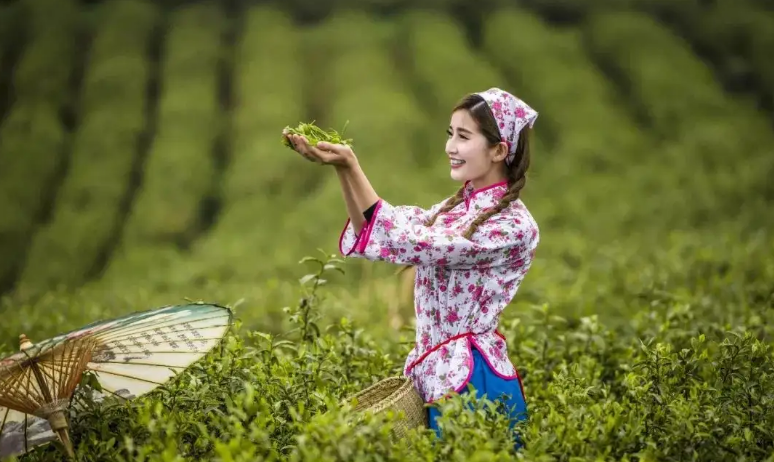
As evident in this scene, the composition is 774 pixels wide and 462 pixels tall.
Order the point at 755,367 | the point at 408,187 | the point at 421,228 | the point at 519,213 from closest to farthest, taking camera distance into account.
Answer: the point at 421,228, the point at 519,213, the point at 755,367, the point at 408,187

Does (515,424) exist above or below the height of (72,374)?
below

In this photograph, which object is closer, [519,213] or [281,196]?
[519,213]

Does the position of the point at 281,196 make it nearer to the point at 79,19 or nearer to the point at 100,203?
the point at 100,203

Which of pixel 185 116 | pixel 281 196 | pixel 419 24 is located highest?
pixel 419 24

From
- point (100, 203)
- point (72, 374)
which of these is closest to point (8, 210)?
point (100, 203)

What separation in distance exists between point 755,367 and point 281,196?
12862 mm

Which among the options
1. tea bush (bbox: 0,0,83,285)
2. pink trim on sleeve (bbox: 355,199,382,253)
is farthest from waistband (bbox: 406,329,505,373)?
tea bush (bbox: 0,0,83,285)

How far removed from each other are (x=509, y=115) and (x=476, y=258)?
0.51 metres

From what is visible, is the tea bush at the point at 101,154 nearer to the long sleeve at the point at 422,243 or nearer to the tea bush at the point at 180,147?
the tea bush at the point at 180,147

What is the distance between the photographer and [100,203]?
15164mm

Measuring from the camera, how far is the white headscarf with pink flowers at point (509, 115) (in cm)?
261

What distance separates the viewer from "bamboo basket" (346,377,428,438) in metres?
2.47

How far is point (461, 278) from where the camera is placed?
2561 millimetres

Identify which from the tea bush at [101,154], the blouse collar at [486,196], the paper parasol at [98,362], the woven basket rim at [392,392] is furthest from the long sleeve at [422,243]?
the tea bush at [101,154]
